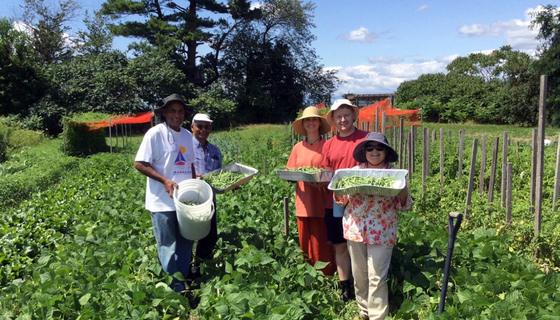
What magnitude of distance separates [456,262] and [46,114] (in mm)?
23555

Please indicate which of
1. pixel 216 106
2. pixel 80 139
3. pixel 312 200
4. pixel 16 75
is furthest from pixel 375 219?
pixel 16 75

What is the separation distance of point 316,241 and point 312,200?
0.39m

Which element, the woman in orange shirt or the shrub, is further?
the shrub

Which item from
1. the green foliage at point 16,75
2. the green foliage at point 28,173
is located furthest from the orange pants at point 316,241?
the green foliage at point 16,75

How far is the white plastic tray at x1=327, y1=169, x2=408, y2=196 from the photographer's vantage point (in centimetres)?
293

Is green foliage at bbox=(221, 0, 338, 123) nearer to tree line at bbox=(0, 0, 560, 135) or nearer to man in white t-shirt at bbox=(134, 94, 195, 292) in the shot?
tree line at bbox=(0, 0, 560, 135)

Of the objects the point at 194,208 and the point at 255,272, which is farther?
the point at 255,272

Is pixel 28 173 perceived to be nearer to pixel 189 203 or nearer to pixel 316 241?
pixel 189 203

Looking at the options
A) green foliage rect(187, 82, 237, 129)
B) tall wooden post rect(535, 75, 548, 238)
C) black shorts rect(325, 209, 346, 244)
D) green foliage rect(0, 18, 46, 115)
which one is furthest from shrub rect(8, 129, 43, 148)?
tall wooden post rect(535, 75, 548, 238)

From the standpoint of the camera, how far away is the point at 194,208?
11.1 feet

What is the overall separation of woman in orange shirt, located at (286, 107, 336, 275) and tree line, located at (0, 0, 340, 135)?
2143 centimetres

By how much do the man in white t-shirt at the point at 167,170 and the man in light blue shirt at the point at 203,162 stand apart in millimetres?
449

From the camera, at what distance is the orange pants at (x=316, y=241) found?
3910 millimetres

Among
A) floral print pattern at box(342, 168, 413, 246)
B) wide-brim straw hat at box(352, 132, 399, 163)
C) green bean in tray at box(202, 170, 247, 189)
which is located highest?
wide-brim straw hat at box(352, 132, 399, 163)
